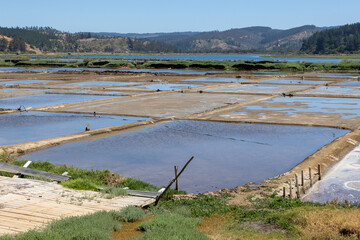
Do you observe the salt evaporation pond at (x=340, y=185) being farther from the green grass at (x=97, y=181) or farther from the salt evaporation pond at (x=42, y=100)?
the salt evaporation pond at (x=42, y=100)

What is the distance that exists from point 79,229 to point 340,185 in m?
9.88

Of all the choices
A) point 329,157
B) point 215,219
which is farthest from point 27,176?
point 329,157

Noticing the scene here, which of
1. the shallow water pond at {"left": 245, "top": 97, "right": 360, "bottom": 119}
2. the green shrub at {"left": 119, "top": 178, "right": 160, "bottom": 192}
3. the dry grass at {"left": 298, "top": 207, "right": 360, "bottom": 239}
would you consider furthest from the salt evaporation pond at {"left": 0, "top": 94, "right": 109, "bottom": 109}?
the dry grass at {"left": 298, "top": 207, "right": 360, "bottom": 239}

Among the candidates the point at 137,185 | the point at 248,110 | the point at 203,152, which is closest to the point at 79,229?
the point at 137,185

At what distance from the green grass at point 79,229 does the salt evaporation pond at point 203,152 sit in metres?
5.29

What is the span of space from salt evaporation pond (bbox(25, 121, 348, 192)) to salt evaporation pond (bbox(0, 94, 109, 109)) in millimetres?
16363

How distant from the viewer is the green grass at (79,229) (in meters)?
9.62

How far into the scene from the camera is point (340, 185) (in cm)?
1645

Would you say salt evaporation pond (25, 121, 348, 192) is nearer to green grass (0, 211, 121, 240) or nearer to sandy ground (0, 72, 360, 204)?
sandy ground (0, 72, 360, 204)

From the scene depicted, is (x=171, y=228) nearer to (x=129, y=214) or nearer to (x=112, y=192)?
(x=129, y=214)

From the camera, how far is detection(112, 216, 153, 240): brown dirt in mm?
10688

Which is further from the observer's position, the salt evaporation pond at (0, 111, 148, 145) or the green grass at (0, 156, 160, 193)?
the salt evaporation pond at (0, 111, 148, 145)

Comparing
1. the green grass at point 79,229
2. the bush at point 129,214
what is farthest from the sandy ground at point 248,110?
the green grass at point 79,229

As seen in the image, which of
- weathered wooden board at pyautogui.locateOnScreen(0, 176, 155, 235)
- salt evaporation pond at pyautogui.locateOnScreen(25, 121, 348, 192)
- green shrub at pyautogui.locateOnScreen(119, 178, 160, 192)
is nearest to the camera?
weathered wooden board at pyautogui.locateOnScreen(0, 176, 155, 235)
